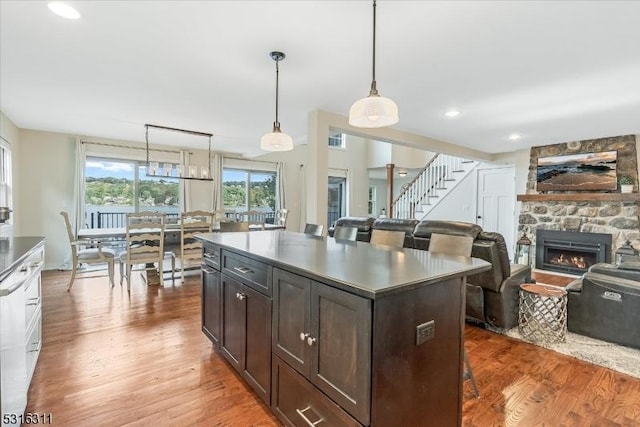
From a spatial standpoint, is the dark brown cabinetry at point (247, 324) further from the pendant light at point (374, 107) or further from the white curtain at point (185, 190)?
the white curtain at point (185, 190)

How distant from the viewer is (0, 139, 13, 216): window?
4.27 m

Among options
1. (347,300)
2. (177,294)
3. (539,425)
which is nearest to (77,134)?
(177,294)

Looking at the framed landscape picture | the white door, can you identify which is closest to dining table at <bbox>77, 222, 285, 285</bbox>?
the white door

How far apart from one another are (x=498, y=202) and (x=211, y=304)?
6644mm

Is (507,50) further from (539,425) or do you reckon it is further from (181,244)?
(181,244)

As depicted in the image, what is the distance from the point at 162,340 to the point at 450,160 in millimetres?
7006

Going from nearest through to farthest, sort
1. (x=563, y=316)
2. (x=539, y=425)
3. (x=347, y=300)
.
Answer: (x=347, y=300) < (x=539, y=425) < (x=563, y=316)

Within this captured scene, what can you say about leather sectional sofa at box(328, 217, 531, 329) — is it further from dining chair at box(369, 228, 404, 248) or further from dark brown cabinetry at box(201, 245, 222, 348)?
dark brown cabinetry at box(201, 245, 222, 348)

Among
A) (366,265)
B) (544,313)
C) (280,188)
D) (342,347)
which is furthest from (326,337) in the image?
(280,188)

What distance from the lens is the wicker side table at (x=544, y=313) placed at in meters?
2.71

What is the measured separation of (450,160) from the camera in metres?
7.58

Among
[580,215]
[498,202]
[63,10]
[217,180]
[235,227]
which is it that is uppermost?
[63,10]

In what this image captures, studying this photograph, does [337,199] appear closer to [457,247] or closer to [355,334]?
[457,247]

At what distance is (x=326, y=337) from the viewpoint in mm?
1338
